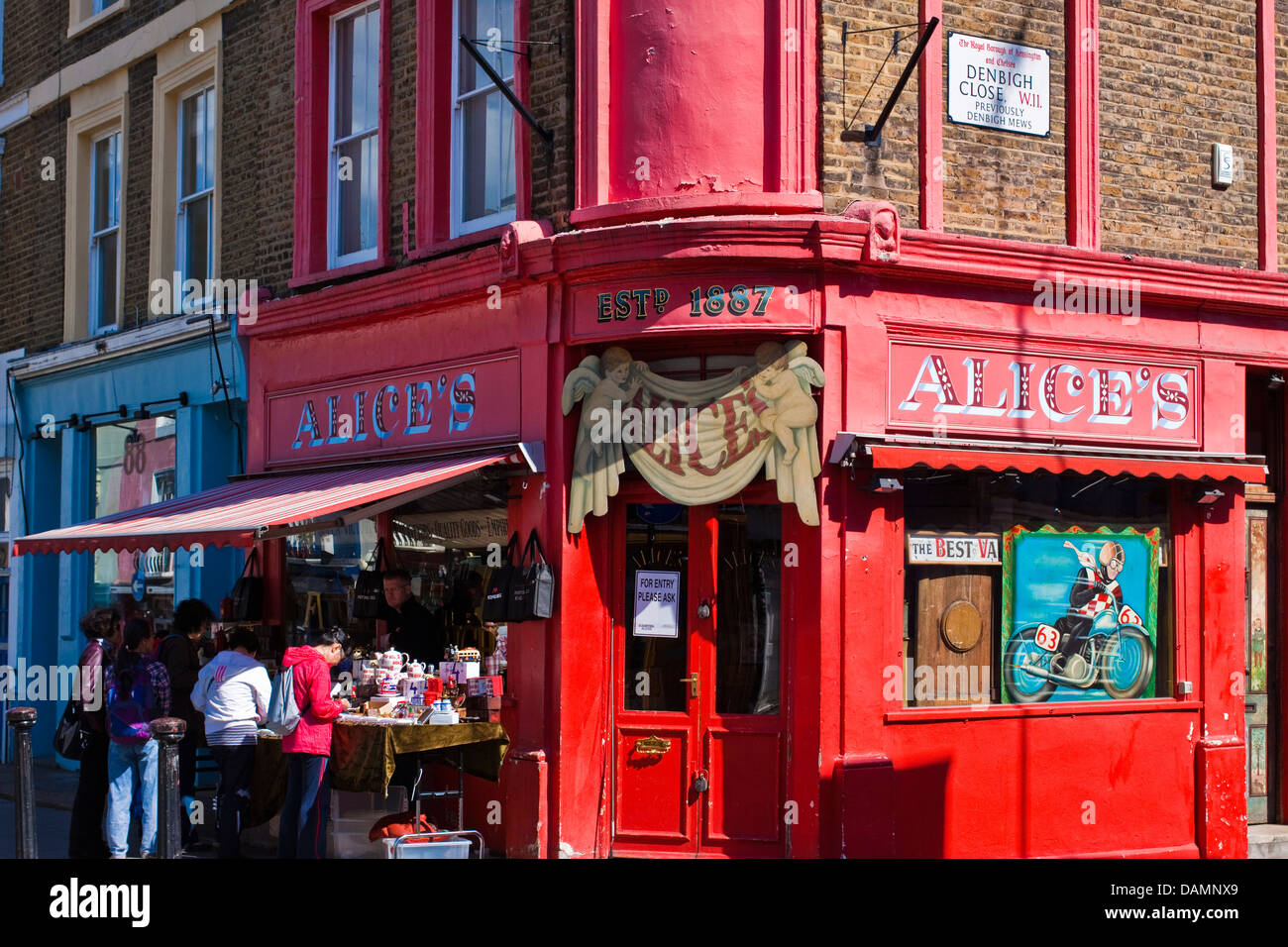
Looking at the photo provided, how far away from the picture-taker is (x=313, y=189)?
13141mm

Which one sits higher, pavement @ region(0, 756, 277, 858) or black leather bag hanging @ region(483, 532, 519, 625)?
black leather bag hanging @ region(483, 532, 519, 625)

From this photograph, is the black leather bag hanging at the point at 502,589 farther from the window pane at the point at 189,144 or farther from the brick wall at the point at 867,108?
the window pane at the point at 189,144

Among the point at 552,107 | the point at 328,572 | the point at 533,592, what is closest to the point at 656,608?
the point at 533,592

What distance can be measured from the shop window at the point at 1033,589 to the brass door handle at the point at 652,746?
1.57m

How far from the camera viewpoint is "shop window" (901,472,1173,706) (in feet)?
33.4

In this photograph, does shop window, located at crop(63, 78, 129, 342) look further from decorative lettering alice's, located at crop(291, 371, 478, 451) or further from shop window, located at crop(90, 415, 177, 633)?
decorative lettering alice's, located at crop(291, 371, 478, 451)

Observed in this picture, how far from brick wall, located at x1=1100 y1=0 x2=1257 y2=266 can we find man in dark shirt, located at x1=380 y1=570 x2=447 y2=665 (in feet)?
19.3

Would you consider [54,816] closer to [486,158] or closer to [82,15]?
[486,158]

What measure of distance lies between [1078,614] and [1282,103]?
15.1 feet

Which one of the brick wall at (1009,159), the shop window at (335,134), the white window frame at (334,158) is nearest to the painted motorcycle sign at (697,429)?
the brick wall at (1009,159)

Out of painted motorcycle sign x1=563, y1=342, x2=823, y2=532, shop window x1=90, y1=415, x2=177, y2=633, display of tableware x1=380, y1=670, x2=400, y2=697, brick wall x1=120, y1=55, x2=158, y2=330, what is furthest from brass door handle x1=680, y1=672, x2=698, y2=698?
brick wall x1=120, y1=55, x2=158, y2=330

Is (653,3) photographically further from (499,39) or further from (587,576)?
(587,576)

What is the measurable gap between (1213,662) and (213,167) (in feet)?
33.9

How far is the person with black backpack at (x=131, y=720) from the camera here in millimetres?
10273
